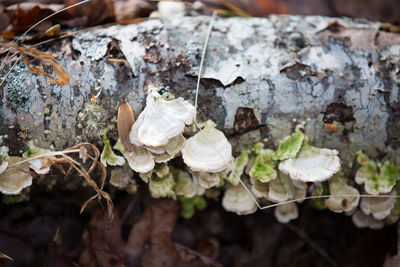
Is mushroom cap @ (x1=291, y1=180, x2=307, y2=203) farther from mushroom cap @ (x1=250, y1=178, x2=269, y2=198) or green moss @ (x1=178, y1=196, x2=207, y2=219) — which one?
green moss @ (x1=178, y1=196, x2=207, y2=219)

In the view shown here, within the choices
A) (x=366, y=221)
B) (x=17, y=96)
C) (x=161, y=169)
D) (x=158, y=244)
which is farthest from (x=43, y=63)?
(x=366, y=221)

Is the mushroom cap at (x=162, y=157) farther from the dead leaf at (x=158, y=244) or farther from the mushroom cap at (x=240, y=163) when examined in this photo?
the dead leaf at (x=158, y=244)

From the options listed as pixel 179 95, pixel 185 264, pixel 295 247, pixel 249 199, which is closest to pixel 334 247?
pixel 295 247

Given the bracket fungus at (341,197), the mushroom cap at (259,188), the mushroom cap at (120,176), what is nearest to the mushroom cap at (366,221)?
the bracket fungus at (341,197)

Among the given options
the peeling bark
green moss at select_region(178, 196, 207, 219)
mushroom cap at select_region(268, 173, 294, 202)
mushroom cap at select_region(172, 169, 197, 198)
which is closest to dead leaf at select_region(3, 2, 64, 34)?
the peeling bark

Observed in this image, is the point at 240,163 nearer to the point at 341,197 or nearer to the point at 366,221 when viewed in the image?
the point at 341,197

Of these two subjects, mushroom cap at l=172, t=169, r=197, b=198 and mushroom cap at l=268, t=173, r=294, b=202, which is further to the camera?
mushroom cap at l=172, t=169, r=197, b=198

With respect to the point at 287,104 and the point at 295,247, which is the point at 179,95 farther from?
the point at 295,247
